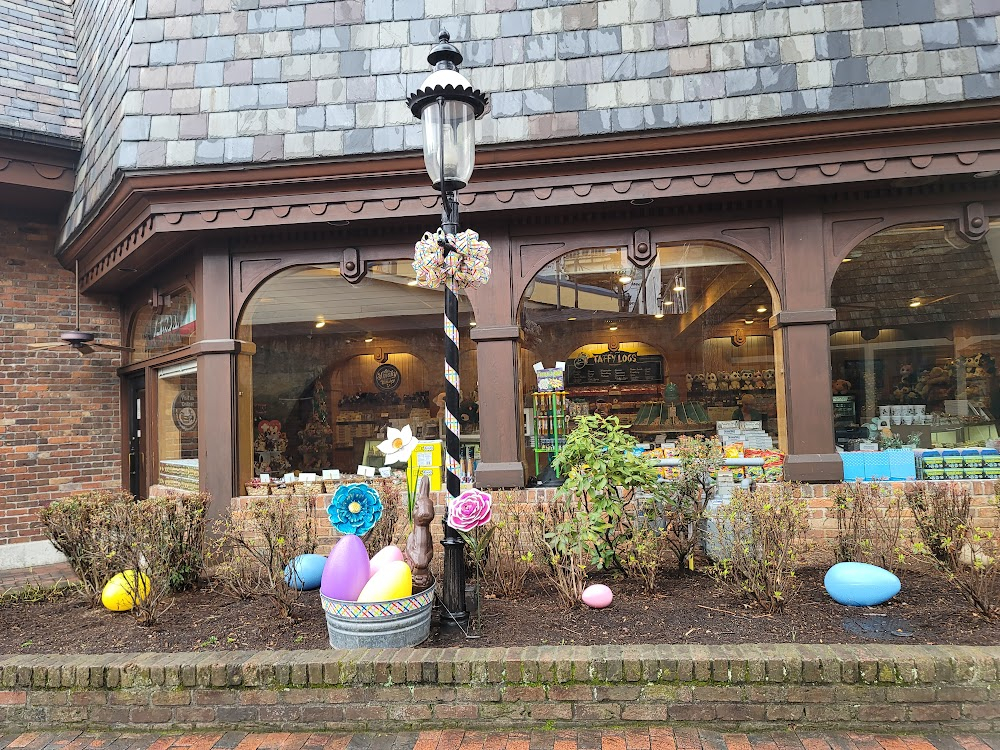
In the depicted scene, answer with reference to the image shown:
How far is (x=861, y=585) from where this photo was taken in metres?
4.02

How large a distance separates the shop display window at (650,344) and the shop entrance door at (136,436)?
524 centimetres

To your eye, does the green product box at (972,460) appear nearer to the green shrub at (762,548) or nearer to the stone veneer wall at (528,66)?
the green shrub at (762,548)

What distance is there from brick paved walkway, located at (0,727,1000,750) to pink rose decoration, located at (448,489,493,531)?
108cm

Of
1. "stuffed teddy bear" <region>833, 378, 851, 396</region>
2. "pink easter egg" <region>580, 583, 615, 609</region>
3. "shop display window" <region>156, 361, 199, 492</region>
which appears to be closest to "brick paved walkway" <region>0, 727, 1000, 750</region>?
"pink easter egg" <region>580, 583, 615, 609</region>

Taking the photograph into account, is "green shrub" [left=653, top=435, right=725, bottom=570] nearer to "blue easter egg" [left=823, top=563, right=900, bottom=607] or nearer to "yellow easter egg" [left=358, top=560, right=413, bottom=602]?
"blue easter egg" [left=823, top=563, right=900, bottom=607]

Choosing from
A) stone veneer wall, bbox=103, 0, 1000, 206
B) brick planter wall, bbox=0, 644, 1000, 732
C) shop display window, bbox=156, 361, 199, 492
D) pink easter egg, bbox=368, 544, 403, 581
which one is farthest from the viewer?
shop display window, bbox=156, 361, 199, 492

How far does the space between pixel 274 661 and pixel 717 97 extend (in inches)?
217

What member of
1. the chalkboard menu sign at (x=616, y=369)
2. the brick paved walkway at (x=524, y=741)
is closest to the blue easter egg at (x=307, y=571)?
the brick paved walkway at (x=524, y=741)

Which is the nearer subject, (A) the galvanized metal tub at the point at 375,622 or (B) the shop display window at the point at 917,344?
(A) the galvanized metal tub at the point at 375,622

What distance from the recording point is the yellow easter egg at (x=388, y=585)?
11.9 ft

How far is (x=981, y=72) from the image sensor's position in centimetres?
525

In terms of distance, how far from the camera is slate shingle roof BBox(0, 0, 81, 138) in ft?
23.9

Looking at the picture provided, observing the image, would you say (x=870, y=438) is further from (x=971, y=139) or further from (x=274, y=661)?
(x=274, y=661)

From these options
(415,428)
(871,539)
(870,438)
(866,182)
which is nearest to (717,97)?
(866,182)
